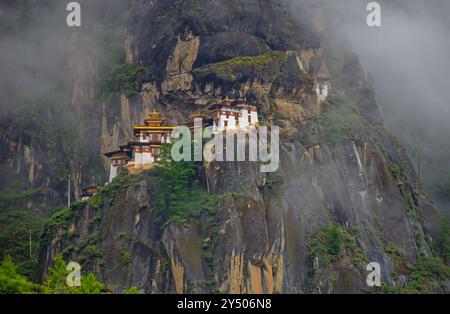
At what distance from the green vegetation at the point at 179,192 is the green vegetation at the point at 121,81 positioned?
15.3m

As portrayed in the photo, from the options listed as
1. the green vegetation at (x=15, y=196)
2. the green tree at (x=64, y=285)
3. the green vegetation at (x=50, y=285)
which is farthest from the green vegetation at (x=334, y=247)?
the green vegetation at (x=15, y=196)

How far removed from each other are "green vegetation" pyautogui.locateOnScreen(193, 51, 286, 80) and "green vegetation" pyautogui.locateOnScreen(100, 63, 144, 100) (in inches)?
288

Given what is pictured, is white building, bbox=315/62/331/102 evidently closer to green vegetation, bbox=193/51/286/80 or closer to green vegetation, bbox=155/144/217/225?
green vegetation, bbox=193/51/286/80

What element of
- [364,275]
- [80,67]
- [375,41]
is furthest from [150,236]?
[375,41]

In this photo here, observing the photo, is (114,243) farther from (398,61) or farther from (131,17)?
(398,61)

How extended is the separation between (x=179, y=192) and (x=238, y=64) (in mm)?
15875

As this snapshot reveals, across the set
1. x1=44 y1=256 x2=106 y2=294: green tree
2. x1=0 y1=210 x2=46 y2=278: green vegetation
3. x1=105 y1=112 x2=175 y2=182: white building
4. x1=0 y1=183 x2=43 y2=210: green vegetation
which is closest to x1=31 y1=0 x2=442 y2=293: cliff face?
x1=105 y1=112 x2=175 y2=182: white building

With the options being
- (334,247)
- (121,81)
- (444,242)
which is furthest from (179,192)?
(444,242)

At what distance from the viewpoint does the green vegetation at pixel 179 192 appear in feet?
281

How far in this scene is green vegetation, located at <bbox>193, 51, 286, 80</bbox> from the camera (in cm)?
9756

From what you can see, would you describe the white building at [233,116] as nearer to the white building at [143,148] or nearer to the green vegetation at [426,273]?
the white building at [143,148]

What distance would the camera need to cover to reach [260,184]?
87750 millimetres

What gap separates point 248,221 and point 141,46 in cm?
2731

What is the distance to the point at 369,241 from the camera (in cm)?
9175
